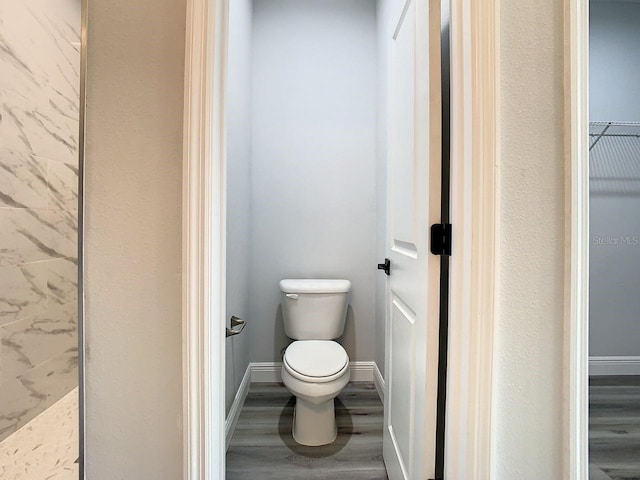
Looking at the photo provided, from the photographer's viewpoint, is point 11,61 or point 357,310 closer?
point 11,61

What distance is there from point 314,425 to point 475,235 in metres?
1.29

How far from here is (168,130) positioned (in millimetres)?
751

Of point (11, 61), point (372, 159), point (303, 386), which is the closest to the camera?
point (11, 61)

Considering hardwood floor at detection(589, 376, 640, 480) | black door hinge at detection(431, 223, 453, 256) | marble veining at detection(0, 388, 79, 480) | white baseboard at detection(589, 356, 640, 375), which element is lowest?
hardwood floor at detection(589, 376, 640, 480)

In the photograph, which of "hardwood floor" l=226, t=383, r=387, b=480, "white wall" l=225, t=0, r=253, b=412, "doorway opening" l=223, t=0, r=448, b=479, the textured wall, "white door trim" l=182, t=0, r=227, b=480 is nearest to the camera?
the textured wall

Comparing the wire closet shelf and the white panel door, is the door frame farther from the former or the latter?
the wire closet shelf

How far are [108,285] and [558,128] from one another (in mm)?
1188

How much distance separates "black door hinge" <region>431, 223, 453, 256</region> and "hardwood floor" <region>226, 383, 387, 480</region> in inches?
44.2

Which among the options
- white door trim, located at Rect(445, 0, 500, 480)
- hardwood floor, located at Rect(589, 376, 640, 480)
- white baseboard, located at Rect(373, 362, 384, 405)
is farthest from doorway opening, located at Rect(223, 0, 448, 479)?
white door trim, located at Rect(445, 0, 500, 480)

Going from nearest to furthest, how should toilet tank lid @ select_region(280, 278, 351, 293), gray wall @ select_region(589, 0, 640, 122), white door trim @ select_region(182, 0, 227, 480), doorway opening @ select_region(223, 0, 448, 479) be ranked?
white door trim @ select_region(182, 0, 227, 480) < gray wall @ select_region(589, 0, 640, 122) < toilet tank lid @ select_region(280, 278, 351, 293) < doorway opening @ select_region(223, 0, 448, 479)

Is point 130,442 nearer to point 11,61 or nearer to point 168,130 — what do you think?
point 168,130

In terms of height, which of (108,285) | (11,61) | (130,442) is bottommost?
(130,442)

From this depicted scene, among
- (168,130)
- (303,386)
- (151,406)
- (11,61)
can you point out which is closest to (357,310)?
(303,386)

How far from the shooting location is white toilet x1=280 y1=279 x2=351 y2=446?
1.40 metres
